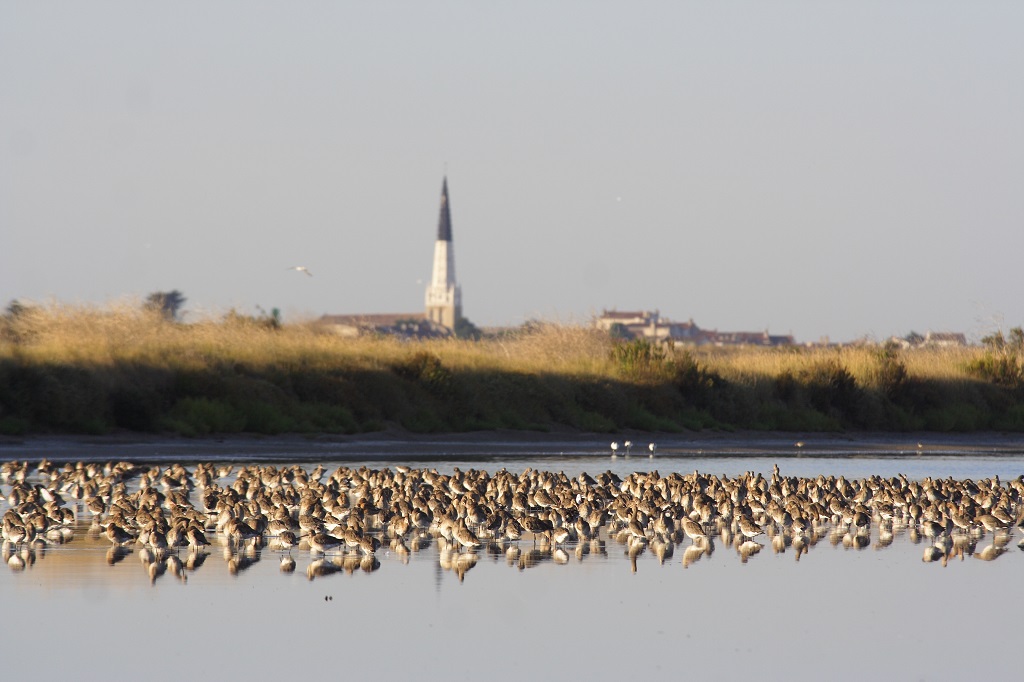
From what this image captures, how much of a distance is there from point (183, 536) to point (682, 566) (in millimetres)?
5065

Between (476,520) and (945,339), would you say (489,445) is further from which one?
(945,339)

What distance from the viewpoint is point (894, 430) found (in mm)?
45125

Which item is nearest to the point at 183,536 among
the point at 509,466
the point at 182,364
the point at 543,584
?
the point at 543,584

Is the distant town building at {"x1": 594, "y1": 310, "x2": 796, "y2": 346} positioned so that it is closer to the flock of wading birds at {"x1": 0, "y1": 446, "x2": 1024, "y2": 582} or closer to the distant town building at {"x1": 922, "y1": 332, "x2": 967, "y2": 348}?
the distant town building at {"x1": 922, "y1": 332, "x2": 967, "y2": 348}

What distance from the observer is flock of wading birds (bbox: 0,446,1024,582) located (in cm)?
1592

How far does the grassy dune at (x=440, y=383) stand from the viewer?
109ft

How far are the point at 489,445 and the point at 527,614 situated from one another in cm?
2406

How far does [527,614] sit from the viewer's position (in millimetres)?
12547

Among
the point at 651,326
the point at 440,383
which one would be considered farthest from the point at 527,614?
the point at 651,326

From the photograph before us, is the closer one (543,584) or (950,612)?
(950,612)

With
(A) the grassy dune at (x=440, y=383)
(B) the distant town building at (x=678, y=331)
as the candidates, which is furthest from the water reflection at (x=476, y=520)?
(B) the distant town building at (x=678, y=331)

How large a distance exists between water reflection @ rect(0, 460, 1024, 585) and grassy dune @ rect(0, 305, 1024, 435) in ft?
35.7

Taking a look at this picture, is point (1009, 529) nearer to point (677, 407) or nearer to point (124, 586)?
point (124, 586)

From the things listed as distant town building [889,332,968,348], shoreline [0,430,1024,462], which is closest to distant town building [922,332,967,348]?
distant town building [889,332,968,348]
